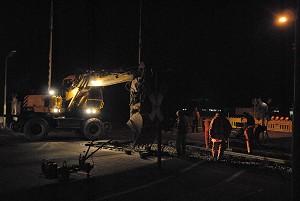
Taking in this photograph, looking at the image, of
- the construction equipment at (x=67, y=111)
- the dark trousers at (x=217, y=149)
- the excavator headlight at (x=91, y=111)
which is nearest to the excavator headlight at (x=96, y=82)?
the construction equipment at (x=67, y=111)

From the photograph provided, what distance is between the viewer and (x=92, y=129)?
2064 cm

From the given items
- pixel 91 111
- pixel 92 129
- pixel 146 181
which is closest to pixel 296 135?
pixel 146 181

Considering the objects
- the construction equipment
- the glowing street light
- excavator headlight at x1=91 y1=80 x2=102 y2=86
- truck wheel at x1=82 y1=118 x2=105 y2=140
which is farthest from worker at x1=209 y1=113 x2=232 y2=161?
truck wheel at x1=82 y1=118 x2=105 y2=140

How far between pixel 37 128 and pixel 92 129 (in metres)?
3.14

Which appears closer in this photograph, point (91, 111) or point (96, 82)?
point (96, 82)

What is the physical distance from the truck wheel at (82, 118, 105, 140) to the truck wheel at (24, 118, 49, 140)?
221 centimetres

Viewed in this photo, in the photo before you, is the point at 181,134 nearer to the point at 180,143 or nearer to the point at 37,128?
the point at 180,143

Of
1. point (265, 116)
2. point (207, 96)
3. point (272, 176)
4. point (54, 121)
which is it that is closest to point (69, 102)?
point (54, 121)

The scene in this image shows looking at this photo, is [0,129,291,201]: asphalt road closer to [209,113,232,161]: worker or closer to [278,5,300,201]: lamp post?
[209,113,232,161]: worker

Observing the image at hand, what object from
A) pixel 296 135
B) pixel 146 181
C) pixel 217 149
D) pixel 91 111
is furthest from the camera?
pixel 91 111

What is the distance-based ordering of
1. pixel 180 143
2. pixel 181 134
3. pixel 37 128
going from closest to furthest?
pixel 181 134 < pixel 180 143 < pixel 37 128

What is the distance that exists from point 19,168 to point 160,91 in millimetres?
5101

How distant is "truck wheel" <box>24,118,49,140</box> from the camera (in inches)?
775

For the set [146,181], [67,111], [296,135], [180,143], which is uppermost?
[67,111]
